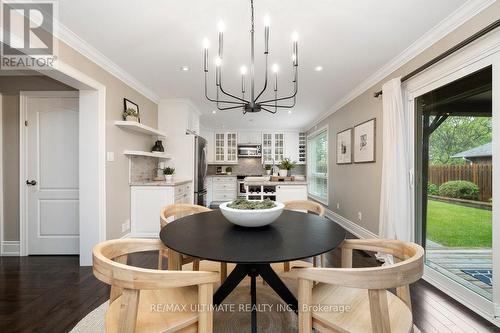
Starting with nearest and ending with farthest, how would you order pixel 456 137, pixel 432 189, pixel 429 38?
pixel 456 137 < pixel 429 38 < pixel 432 189

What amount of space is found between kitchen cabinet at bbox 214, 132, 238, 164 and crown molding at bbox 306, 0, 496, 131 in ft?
13.9

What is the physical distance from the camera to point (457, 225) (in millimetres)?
2160

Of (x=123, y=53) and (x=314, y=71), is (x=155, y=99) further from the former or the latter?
(x=314, y=71)

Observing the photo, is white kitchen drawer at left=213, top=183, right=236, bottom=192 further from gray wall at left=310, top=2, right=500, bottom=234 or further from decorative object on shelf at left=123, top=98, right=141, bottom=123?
decorative object on shelf at left=123, top=98, right=141, bottom=123

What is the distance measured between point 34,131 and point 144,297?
2.99 meters

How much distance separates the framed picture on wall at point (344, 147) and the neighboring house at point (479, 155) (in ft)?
7.01

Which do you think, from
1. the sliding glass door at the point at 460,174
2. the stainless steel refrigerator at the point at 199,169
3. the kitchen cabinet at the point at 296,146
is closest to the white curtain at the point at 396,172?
the sliding glass door at the point at 460,174

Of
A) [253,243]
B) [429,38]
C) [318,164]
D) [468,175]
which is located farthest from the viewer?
[318,164]

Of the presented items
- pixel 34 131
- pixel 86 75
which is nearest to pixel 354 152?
pixel 86 75

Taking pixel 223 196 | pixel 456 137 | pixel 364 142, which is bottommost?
pixel 223 196

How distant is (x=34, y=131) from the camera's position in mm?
2939

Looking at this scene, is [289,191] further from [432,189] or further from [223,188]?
[223,188]

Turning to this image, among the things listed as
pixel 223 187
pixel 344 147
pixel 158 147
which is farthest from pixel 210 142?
pixel 344 147

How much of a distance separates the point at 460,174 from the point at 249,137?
18.8 ft
